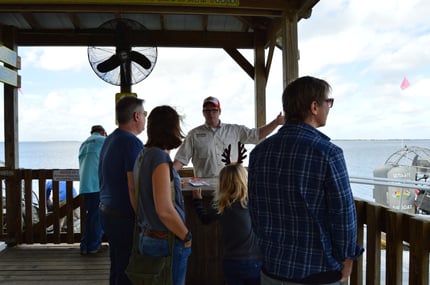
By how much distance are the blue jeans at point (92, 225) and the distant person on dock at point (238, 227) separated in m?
2.44

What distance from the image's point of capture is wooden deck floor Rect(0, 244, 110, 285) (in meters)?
3.58

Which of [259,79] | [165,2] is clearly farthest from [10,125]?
[259,79]

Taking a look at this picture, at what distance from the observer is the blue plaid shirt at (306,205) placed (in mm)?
1213

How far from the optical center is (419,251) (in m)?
1.57

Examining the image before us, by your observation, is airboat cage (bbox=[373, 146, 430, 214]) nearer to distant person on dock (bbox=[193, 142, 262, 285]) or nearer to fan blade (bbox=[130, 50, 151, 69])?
fan blade (bbox=[130, 50, 151, 69])

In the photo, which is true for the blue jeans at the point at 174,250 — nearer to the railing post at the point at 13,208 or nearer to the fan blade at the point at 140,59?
the fan blade at the point at 140,59

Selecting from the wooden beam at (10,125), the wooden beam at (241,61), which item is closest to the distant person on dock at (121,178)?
the wooden beam at (10,125)

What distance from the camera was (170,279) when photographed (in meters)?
1.72

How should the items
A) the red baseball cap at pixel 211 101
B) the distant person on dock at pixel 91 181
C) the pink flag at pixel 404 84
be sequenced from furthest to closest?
the pink flag at pixel 404 84, the distant person on dock at pixel 91 181, the red baseball cap at pixel 211 101

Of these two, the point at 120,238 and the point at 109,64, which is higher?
the point at 109,64

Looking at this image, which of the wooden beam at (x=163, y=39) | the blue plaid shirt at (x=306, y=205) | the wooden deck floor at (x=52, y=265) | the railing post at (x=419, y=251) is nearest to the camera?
the blue plaid shirt at (x=306, y=205)

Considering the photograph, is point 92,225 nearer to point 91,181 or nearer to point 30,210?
point 91,181

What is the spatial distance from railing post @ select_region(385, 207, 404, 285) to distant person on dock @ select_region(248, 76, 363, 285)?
0.51 m

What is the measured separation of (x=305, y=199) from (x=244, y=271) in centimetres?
105
